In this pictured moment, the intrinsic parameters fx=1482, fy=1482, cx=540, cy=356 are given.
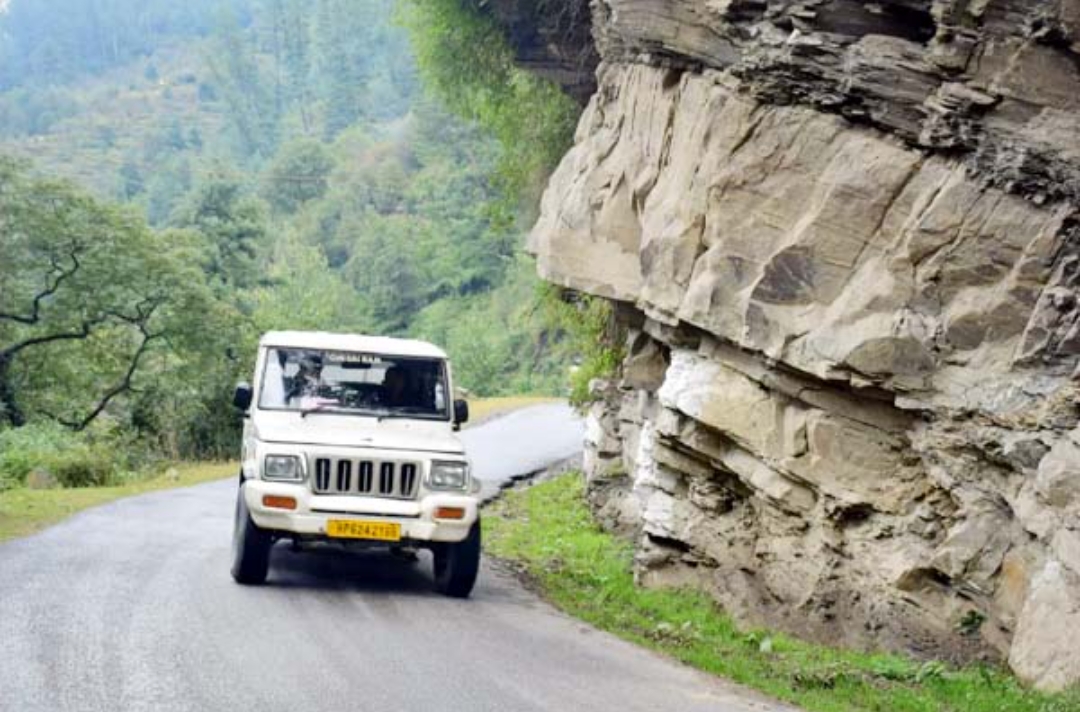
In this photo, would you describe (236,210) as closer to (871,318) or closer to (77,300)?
(77,300)

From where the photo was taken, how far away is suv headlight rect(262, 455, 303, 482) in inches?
552

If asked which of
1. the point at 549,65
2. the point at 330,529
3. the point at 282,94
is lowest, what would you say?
the point at 282,94

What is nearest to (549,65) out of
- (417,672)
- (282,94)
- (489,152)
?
(417,672)

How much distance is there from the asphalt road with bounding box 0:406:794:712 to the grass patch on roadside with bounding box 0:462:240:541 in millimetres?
2430

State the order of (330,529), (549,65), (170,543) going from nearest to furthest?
1. (330,529)
2. (170,543)
3. (549,65)

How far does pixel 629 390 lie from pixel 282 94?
13563cm

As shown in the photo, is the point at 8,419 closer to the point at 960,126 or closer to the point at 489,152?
the point at 960,126

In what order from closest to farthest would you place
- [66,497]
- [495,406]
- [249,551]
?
[249,551]
[66,497]
[495,406]

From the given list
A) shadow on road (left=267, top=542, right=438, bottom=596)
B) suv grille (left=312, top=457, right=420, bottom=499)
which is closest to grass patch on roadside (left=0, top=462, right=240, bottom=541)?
shadow on road (left=267, top=542, right=438, bottom=596)

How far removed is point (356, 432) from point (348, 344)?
4.20 feet

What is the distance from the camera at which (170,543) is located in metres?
17.5

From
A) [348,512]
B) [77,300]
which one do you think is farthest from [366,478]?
[77,300]

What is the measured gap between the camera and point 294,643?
11555 millimetres

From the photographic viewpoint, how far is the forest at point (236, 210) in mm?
30125
